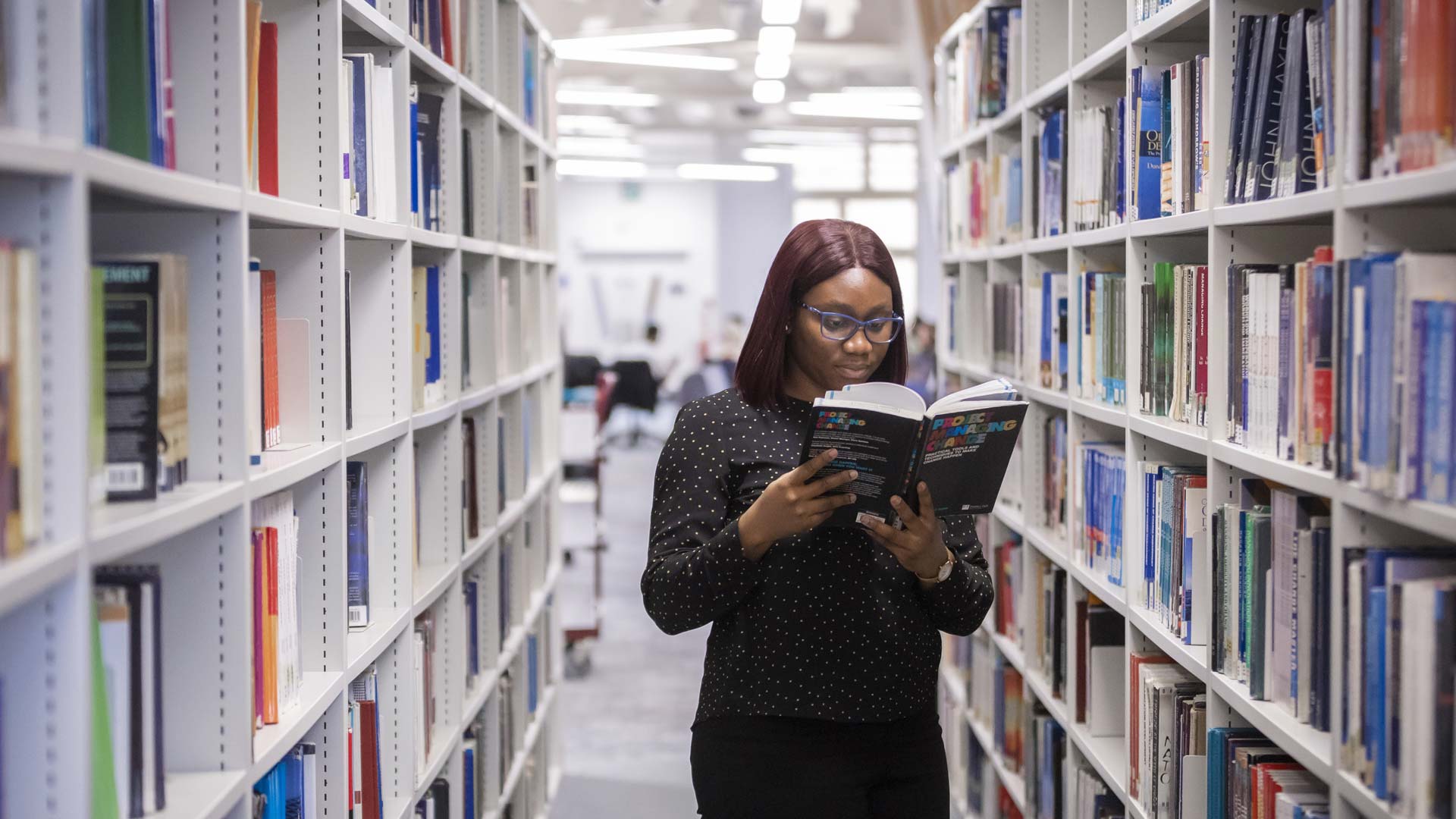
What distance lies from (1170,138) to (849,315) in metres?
0.66

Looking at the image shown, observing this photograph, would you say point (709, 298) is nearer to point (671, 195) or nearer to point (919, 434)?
point (671, 195)

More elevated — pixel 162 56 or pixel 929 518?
pixel 162 56

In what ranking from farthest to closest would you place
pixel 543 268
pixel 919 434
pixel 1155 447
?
pixel 543 268, pixel 1155 447, pixel 919 434

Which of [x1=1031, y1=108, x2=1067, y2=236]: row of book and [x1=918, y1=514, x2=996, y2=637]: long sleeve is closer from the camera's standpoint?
[x1=918, y1=514, x2=996, y2=637]: long sleeve

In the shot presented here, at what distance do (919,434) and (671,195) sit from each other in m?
14.1

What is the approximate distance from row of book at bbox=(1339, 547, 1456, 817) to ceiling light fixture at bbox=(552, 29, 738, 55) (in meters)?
6.81

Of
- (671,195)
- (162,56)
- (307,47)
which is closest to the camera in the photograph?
(162,56)

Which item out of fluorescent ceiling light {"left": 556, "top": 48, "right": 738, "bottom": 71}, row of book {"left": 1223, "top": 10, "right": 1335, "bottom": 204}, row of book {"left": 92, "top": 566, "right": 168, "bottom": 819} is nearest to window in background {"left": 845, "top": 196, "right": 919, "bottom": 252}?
fluorescent ceiling light {"left": 556, "top": 48, "right": 738, "bottom": 71}

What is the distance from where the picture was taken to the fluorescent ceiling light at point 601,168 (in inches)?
551

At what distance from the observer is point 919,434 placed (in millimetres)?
1661

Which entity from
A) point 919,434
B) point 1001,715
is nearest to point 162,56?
point 919,434

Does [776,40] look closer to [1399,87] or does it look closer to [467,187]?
[467,187]

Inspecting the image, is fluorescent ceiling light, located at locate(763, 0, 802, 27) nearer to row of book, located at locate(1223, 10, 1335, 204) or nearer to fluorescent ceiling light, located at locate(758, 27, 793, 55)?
fluorescent ceiling light, located at locate(758, 27, 793, 55)

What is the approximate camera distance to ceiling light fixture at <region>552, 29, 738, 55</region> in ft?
25.6
